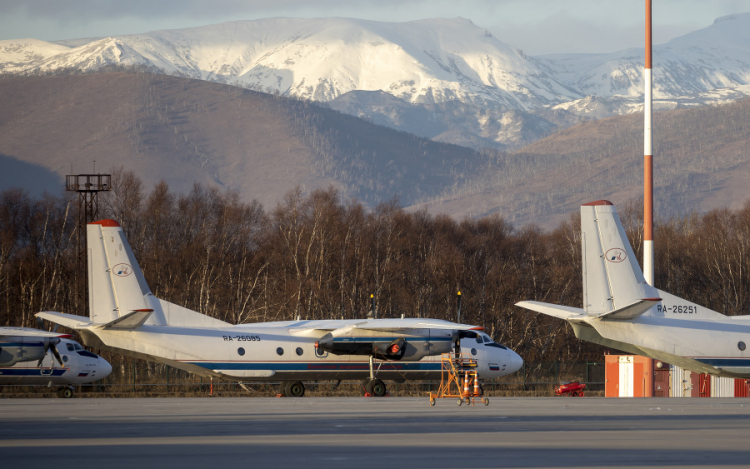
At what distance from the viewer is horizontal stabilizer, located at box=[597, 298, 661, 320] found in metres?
28.5

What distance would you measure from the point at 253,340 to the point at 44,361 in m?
8.85

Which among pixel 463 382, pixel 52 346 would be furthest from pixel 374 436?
pixel 52 346

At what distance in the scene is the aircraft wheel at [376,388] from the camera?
1471 inches

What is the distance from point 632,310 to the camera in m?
29.4

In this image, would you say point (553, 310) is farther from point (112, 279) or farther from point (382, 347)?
point (112, 279)

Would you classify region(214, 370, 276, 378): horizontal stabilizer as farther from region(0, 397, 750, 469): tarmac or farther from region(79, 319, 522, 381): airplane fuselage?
region(0, 397, 750, 469): tarmac

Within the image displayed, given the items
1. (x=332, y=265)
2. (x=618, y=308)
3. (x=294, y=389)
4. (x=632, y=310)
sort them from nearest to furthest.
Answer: (x=632, y=310)
(x=618, y=308)
(x=294, y=389)
(x=332, y=265)

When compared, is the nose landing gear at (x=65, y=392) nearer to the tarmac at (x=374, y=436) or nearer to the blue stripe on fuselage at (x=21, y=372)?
the blue stripe on fuselage at (x=21, y=372)

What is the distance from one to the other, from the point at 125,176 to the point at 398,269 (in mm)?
28833

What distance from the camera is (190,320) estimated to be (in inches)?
1415

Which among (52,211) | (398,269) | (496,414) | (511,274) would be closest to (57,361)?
(496,414)

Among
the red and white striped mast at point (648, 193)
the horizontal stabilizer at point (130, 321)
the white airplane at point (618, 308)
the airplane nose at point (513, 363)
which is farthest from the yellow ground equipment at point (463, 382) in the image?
the red and white striped mast at point (648, 193)

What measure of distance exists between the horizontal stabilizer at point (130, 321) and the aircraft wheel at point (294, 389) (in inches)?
277

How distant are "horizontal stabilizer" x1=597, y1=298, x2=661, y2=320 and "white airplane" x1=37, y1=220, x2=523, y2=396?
7283 millimetres
